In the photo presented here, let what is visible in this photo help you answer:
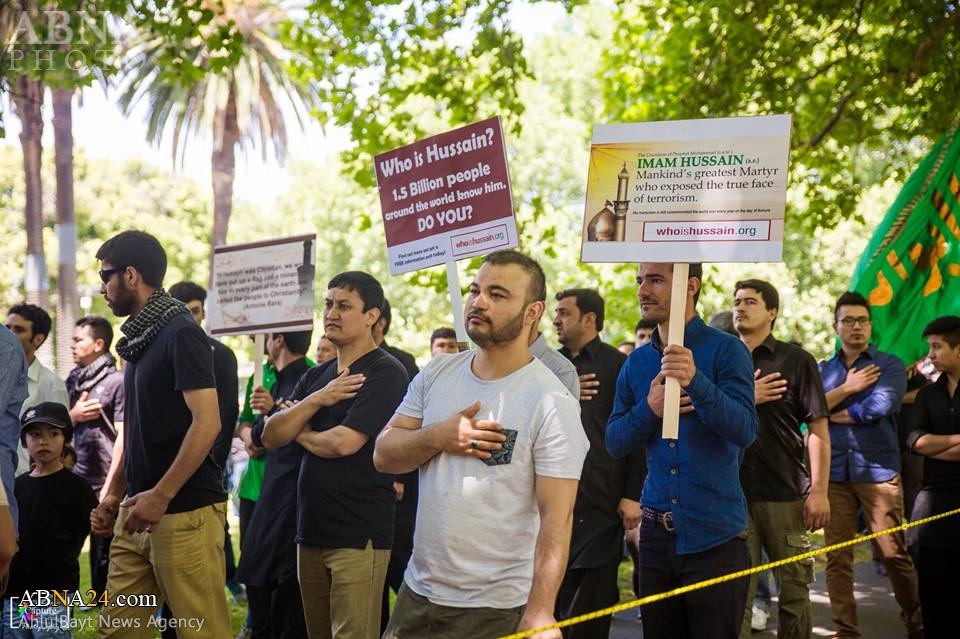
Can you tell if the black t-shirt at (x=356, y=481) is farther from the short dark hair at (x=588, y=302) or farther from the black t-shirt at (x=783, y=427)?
the black t-shirt at (x=783, y=427)

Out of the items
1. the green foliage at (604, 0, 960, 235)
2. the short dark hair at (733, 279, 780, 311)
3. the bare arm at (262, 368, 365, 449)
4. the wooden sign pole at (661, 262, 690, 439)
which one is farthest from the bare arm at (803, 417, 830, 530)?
the green foliage at (604, 0, 960, 235)

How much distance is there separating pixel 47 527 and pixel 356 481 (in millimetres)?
1896

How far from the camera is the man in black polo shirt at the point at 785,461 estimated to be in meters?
7.00

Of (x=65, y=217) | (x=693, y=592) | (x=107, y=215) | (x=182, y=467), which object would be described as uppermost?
(x=107, y=215)

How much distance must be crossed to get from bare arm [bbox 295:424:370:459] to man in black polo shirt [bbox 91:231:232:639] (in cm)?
51

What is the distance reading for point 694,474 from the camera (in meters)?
5.17

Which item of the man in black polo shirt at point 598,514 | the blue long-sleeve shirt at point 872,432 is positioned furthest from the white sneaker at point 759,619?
the man in black polo shirt at point 598,514

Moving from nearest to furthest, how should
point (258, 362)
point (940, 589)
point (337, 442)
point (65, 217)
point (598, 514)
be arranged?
point (337, 442) < point (940, 589) < point (598, 514) < point (258, 362) < point (65, 217)

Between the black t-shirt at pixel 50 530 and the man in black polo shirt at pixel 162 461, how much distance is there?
0.86 meters

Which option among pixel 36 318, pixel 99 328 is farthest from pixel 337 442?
pixel 99 328

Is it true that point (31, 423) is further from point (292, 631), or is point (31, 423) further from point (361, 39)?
point (361, 39)

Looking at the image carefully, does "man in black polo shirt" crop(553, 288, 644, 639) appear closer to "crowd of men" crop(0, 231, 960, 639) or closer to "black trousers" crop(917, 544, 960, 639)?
"crowd of men" crop(0, 231, 960, 639)

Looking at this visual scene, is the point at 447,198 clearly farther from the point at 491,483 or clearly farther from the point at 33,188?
the point at 33,188

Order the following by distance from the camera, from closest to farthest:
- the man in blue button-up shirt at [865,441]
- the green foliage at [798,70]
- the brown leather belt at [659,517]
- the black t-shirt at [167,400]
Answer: the brown leather belt at [659,517] < the black t-shirt at [167,400] < the man in blue button-up shirt at [865,441] < the green foliage at [798,70]
